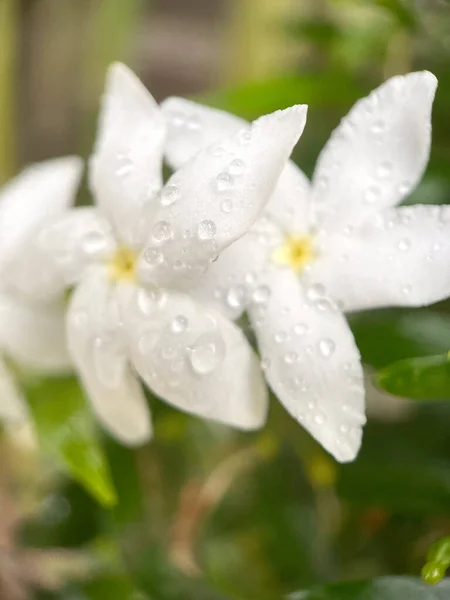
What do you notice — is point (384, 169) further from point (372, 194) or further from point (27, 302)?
point (27, 302)

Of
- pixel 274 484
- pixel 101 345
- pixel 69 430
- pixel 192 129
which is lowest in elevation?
pixel 274 484

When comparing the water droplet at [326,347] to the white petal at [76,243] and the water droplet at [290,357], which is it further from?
the white petal at [76,243]

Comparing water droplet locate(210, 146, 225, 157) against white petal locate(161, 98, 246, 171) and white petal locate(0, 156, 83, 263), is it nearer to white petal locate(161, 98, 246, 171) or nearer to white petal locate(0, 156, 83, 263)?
white petal locate(161, 98, 246, 171)

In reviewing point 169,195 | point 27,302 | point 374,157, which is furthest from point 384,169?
point 27,302

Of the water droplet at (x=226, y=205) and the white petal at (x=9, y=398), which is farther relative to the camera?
the white petal at (x=9, y=398)

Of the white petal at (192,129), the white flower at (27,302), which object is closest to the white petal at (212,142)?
the white petal at (192,129)

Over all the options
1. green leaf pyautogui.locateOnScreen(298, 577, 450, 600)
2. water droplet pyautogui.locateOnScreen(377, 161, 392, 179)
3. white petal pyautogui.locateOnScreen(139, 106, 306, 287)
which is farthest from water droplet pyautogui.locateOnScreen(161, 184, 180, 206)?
green leaf pyautogui.locateOnScreen(298, 577, 450, 600)

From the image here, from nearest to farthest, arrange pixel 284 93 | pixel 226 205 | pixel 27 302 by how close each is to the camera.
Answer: pixel 226 205 < pixel 27 302 < pixel 284 93
